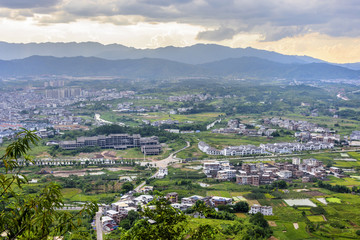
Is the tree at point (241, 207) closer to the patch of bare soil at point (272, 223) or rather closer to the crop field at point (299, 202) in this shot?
the patch of bare soil at point (272, 223)

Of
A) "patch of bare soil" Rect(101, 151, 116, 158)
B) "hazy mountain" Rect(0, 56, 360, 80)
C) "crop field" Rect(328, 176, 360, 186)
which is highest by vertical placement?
"hazy mountain" Rect(0, 56, 360, 80)

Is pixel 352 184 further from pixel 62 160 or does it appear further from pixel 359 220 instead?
pixel 62 160

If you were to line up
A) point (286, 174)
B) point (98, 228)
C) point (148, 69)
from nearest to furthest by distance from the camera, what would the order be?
point (98, 228) → point (286, 174) → point (148, 69)

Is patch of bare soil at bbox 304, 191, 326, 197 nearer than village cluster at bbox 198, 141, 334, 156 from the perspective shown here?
Yes

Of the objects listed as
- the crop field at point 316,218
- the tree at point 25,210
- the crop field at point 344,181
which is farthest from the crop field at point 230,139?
the tree at point 25,210

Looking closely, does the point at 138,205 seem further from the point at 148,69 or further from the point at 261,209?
the point at 148,69

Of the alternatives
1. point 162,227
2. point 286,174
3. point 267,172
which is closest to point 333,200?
point 286,174

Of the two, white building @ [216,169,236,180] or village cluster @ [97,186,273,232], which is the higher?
village cluster @ [97,186,273,232]

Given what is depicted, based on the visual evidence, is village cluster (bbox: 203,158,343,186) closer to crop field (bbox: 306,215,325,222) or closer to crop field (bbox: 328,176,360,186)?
crop field (bbox: 328,176,360,186)

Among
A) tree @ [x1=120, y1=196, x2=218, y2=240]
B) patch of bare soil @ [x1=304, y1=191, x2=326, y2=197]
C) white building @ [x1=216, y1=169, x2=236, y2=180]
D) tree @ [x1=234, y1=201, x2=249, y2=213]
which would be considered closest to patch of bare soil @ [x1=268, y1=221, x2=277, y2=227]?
tree @ [x1=234, y1=201, x2=249, y2=213]

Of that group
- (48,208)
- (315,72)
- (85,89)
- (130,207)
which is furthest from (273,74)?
(48,208)
